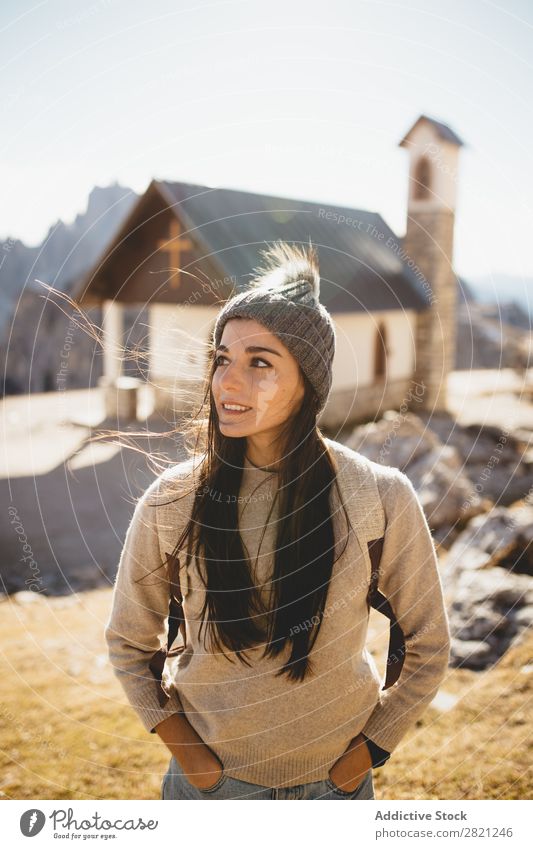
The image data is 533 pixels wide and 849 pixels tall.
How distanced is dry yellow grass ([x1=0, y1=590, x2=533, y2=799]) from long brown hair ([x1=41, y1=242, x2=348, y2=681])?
163 centimetres

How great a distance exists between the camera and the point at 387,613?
192cm

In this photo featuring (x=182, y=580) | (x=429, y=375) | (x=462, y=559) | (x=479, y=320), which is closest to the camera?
(x=182, y=580)

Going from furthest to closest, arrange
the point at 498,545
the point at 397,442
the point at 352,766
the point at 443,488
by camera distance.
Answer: the point at 397,442 → the point at 443,488 → the point at 498,545 → the point at 352,766

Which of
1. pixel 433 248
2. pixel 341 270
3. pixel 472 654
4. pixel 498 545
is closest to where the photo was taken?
pixel 472 654

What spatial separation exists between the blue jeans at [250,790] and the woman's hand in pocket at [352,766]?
0.02 metres

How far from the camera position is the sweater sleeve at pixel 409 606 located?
177 centimetres

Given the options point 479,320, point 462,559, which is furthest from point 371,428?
point 479,320

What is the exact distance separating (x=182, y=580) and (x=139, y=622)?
177 millimetres

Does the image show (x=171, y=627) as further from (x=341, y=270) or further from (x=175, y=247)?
(x=341, y=270)

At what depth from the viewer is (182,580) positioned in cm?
183

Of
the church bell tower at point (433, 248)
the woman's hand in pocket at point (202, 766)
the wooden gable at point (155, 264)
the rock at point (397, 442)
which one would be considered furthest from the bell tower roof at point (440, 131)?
the woman's hand in pocket at point (202, 766)

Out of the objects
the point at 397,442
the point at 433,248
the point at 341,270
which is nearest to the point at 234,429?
the point at 397,442

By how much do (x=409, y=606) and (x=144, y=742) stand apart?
2.30 m

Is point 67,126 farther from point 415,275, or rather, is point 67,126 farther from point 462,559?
point 415,275
